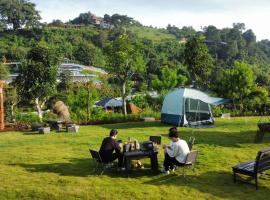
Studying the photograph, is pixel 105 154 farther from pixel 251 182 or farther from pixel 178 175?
pixel 251 182

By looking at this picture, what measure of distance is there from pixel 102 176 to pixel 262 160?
13.6 ft

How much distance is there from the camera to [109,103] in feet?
110

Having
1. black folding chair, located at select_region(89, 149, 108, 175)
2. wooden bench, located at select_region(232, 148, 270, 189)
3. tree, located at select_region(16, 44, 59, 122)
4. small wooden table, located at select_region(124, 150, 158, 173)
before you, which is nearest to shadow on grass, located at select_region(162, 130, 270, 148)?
wooden bench, located at select_region(232, 148, 270, 189)

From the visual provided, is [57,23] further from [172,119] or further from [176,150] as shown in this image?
[176,150]

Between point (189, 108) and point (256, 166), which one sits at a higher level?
point (189, 108)

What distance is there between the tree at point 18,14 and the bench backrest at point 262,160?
322 feet

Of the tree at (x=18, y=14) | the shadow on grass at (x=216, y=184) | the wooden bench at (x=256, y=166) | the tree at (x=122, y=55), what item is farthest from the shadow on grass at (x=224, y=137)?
the tree at (x=18, y=14)

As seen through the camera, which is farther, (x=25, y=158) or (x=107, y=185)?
(x=25, y=158)

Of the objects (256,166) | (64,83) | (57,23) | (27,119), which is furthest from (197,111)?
(57,23)

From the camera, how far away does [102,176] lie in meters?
10.0

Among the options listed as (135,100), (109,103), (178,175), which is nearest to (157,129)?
(178,175)

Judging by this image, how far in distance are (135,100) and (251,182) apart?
27.5 meters

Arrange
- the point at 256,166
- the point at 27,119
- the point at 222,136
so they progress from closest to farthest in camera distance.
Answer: the point at 256,166 < the point at 222,136 < the point at 27,119

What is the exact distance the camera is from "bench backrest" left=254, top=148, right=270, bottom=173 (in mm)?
8758
